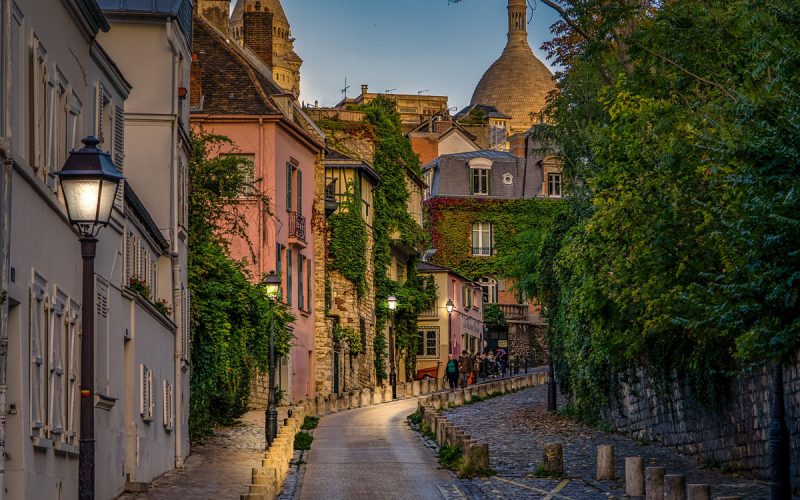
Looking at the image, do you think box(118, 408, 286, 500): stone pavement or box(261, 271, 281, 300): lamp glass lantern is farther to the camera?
box(261, 271, 281, 300): lamp glass lantern

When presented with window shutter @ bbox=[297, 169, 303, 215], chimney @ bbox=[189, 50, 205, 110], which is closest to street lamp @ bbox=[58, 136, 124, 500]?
chimney @ bbox=[189, 50, 205, 110]

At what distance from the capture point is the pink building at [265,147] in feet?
154

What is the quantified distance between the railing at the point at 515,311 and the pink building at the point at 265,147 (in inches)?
1650

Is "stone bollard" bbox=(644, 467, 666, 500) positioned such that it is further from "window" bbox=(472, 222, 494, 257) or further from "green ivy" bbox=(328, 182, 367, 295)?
"window" bbox=(472, 222, 494, 257)

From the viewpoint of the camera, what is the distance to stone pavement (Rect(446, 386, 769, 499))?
24219mm

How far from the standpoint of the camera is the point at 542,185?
3639 inches

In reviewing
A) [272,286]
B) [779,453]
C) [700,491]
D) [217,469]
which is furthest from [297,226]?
[700,491]

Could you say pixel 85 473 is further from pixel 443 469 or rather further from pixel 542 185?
pixel 542 185

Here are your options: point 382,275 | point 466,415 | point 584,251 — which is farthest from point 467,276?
point 584,251

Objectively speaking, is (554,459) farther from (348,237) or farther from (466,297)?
(466,297)

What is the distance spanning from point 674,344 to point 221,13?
33.4 m

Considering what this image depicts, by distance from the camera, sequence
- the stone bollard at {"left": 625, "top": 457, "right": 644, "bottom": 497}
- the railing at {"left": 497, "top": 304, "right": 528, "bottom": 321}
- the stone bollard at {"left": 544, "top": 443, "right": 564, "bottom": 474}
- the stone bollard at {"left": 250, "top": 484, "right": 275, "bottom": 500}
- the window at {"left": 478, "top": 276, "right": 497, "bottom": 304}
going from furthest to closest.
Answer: the window at {"left": 478, "top": 276, "right": 497, "bottom": 304}, the railing at {"left": 497, "top": 304, "right": 528, "bottom": 321}, the stone bollard at {"left": 544, "top": 443, "right": 564, "bottom": 474}, the stone bollard at {"left": 625, "top": 457, "right": 644, "bottom": 497}, the stone bollard at {"left": 250, "top": 484, "right": 275, "bottom": 500}

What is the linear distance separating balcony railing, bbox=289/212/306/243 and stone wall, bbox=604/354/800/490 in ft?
55.4

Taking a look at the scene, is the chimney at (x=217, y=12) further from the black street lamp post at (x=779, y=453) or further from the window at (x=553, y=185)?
the black street lamp post at (x=779, y=453)
